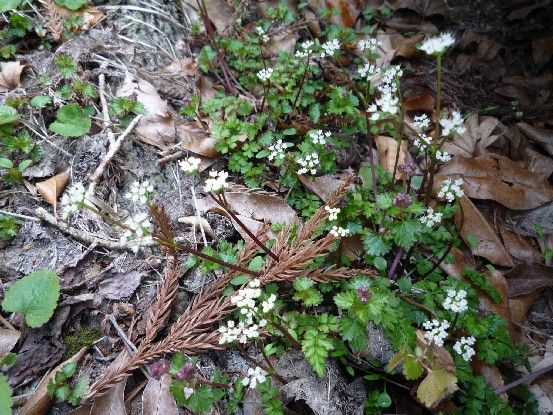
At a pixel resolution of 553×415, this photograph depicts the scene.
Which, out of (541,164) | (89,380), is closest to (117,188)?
(89,380)

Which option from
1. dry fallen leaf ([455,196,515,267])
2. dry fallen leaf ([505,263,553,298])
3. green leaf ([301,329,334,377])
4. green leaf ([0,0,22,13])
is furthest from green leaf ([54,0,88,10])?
dry fallen leaf ([505,263,553,298])

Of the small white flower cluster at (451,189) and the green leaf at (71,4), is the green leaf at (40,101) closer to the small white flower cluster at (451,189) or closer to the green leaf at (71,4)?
the green leaf at (71,4)

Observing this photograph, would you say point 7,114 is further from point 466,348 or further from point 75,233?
point 466,348

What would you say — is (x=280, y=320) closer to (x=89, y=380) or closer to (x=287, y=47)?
(x=89, y=380)

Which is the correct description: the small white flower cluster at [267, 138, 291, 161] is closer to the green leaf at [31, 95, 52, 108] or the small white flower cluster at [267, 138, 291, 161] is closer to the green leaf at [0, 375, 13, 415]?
the green leaf at [31, 95, 52, 108]

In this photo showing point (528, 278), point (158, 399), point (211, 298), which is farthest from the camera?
point (528, 278)

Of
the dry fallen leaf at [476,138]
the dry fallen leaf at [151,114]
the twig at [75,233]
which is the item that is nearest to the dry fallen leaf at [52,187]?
the twig at [75,233]

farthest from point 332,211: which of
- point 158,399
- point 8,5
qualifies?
point 8,5
